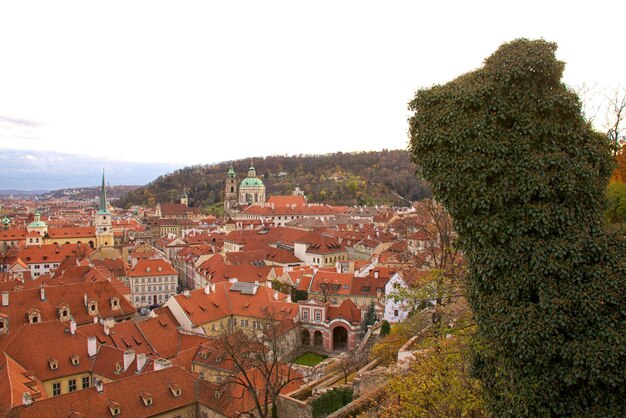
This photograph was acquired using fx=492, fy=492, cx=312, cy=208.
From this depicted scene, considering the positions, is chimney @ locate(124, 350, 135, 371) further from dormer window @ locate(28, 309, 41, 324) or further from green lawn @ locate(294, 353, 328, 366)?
green lawn @ locate(294, 353, 328, 366)

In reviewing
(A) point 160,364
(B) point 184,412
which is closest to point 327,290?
(A) point 160,364

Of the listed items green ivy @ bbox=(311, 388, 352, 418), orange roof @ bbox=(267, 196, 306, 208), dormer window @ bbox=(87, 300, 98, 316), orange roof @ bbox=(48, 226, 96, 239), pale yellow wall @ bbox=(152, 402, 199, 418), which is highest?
orange roof @ bbox=(267, 196, 306, 208)

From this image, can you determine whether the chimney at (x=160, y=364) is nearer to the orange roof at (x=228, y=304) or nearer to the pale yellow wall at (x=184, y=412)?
the pale yellow wall at (x=184, y=412)

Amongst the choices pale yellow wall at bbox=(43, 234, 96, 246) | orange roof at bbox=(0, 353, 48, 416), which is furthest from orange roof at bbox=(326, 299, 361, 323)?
pale yellow wall at bbox=(43, 234, 96, 246)

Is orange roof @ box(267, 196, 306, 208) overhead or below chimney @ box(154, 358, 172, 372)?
overhead

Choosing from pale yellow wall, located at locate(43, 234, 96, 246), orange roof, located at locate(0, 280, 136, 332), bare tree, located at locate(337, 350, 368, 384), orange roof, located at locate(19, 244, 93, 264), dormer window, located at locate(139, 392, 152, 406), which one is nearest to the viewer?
dormer window, located at locate(139, 392, 152, 406)

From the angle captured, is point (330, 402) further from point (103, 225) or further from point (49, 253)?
point (103, 225)

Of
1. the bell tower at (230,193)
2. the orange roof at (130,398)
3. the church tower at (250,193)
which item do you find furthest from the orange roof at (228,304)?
the bell tower at (230,193)
